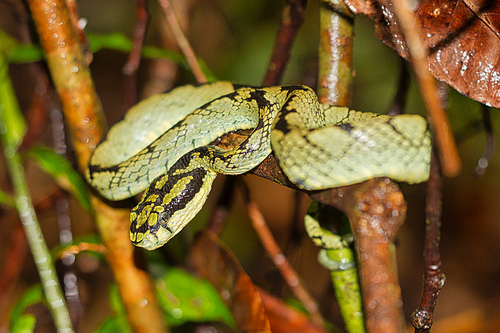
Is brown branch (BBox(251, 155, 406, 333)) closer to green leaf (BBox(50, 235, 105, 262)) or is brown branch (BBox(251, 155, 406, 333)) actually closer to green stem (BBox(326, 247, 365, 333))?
green stem (BBox(326, 247, 365, 333))

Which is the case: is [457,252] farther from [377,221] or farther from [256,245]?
[377,221]

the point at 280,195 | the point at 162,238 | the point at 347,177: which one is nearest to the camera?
the point at 347,177

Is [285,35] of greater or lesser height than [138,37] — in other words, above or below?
above

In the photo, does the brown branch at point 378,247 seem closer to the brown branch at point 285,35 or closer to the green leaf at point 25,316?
the brown branch at point 285,35

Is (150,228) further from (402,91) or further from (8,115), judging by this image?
(402,91)

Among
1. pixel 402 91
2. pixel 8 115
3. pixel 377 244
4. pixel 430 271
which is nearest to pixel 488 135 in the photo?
pixel 402 91

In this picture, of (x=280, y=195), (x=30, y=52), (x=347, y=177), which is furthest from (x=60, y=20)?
(x=280, y=195)
